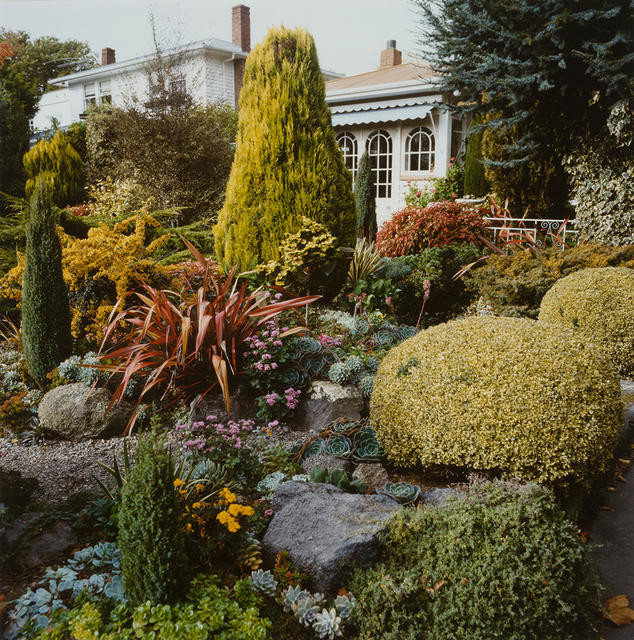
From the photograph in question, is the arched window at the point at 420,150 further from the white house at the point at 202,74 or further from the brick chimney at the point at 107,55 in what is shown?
the brick chimney at the point at 107,55

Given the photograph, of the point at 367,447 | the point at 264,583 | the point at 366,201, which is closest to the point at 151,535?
the point at 264,583

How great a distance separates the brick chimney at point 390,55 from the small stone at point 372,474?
19403 mm

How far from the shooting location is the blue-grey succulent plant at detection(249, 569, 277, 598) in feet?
7.78

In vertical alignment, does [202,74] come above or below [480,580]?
above

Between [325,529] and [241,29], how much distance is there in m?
19.9

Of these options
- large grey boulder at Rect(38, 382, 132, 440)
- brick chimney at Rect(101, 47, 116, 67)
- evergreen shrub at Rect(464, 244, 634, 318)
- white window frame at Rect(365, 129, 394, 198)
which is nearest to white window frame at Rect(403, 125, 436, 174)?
white window frame at Rect(365, 129, 394, 198)

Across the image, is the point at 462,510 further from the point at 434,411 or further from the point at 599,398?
the point at 599,398

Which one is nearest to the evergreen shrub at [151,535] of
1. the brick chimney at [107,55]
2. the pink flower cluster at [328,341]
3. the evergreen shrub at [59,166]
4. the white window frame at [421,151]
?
the pink flower cluster at [328,341]

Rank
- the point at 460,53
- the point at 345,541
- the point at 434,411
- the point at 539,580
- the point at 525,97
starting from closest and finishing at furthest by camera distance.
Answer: the point at 539,580, the point at 345,541, the point at 434,411, the point at 525,97, the point at 460,53

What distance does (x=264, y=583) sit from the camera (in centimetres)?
238

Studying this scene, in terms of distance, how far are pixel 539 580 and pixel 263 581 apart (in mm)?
1182

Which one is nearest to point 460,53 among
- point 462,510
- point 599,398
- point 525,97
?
point 525,97

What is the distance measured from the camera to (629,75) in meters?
7.32

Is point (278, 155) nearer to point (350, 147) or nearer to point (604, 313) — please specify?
point (604, 313)
